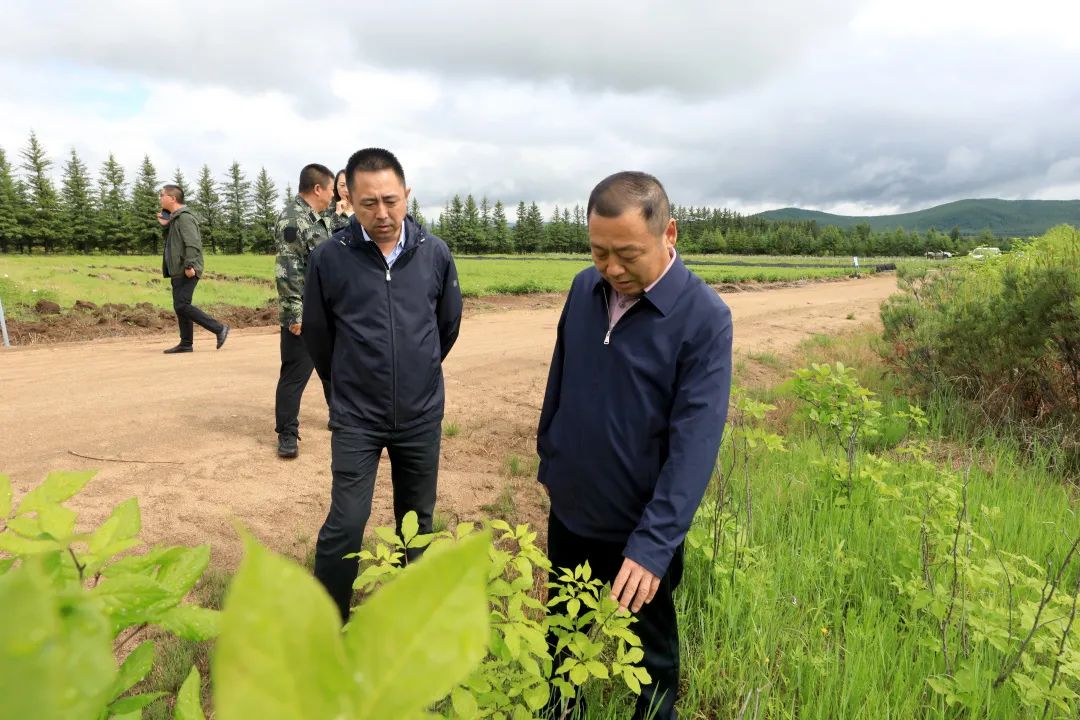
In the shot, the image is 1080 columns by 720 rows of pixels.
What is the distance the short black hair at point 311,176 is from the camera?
4672 mm

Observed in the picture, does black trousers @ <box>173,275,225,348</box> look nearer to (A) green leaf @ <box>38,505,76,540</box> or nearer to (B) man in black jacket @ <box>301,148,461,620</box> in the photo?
(B) man in black jacket @ <box>301,148,461,620</box>

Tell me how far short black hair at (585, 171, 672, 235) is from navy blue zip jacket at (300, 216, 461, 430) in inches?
50.5

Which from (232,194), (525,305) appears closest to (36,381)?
(525,305)

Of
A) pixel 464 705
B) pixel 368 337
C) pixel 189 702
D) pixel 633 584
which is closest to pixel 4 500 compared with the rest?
pixel 189 702

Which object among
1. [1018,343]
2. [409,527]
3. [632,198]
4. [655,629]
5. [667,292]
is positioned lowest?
[655,629]

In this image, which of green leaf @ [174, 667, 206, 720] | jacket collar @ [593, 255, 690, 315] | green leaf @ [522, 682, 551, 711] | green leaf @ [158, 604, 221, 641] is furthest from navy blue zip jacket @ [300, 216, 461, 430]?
green leaf @ [174, 667, 206, 720]

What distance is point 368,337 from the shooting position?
305 cm

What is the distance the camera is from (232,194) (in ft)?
232

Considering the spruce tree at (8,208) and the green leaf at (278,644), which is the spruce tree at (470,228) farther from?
the green leaf at (278,644)

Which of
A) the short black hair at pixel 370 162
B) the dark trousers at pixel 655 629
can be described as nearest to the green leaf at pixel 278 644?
the dark trousers at pixel 655 629

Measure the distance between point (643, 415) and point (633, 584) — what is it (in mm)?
589

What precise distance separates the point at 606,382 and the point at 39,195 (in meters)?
69.7

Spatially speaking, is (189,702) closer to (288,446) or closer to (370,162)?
(370,162)

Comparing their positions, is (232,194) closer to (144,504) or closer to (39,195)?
(39,195)
